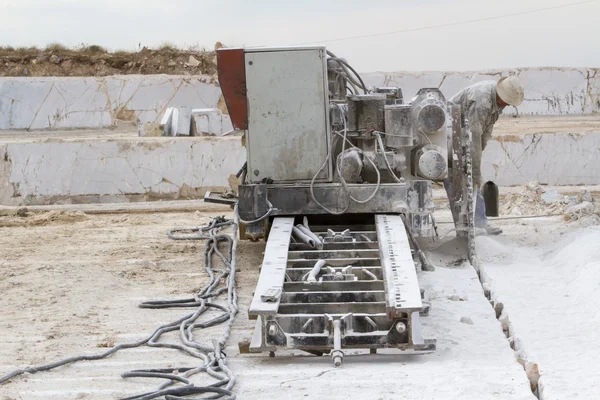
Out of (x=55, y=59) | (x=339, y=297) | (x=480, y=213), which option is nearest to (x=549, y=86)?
(x=55, y=59)

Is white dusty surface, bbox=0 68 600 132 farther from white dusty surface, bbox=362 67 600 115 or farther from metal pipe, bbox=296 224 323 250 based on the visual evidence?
metal pipe, bbox=296 224 323 250

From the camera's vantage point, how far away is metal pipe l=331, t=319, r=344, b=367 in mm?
5301

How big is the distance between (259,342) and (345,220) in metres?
3.12

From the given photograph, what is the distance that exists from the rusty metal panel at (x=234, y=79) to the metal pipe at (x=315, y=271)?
2.02m

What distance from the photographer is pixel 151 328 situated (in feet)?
21.1

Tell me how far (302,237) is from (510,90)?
3373 mm

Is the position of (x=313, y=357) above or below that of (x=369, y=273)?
below

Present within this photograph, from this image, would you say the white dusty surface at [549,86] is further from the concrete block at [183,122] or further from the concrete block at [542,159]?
the concrete block at [542,159]

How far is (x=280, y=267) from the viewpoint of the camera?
6.51 metres

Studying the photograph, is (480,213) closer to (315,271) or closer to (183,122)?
(315,271)

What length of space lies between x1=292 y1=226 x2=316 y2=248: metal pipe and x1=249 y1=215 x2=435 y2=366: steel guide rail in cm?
4

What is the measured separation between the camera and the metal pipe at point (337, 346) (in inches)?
209

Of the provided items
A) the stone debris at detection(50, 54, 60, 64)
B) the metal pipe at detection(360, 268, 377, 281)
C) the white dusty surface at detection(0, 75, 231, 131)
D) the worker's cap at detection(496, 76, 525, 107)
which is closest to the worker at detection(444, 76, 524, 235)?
the worker's cap at detection(496, 76, 525, 107)

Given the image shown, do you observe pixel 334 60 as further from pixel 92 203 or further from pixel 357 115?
pixel 92 203
